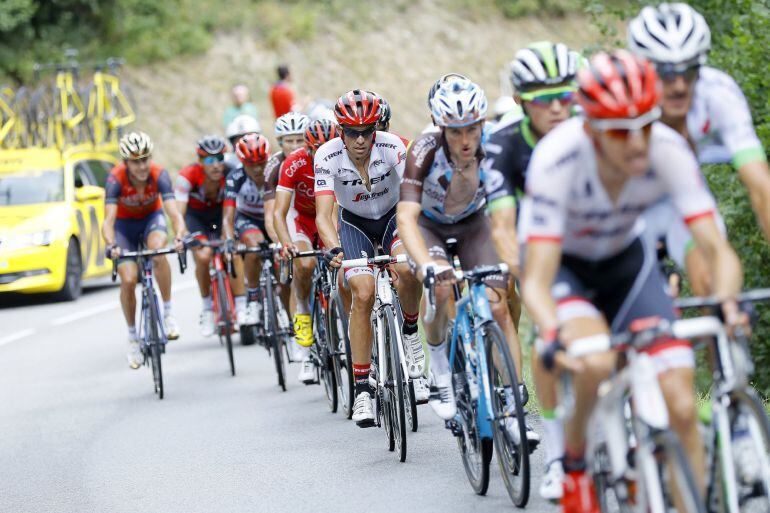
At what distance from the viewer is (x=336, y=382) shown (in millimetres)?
10375

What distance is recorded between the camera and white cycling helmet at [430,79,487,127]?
729 centimetres

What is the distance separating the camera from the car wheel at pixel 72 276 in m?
19.0

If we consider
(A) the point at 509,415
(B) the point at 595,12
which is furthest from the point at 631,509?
(B) the point at 595,12

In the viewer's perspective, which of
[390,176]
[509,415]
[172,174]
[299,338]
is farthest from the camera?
[172,174]

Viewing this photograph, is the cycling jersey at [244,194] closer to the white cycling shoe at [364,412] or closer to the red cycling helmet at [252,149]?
the red cycling helmet at [252,149]

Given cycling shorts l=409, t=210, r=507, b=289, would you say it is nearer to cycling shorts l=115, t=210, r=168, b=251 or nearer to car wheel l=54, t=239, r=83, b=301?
cycling shorts l=115, t=210, r=168, b=251

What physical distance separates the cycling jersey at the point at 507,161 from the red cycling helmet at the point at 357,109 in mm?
2321

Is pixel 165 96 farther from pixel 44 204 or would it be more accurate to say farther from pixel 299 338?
pixel 299 338

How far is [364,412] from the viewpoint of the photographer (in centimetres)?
883

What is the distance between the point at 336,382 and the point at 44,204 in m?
9.76

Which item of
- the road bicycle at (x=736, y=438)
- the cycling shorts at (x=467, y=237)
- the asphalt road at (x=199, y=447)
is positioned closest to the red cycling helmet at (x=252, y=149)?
the asphalt road at (x=199, y=447)

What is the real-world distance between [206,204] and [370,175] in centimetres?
529

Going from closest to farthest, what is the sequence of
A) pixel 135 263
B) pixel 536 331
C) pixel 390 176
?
pixel 536 331
pixel 390 176
pixel 135 263

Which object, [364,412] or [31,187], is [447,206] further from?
[31,187]
